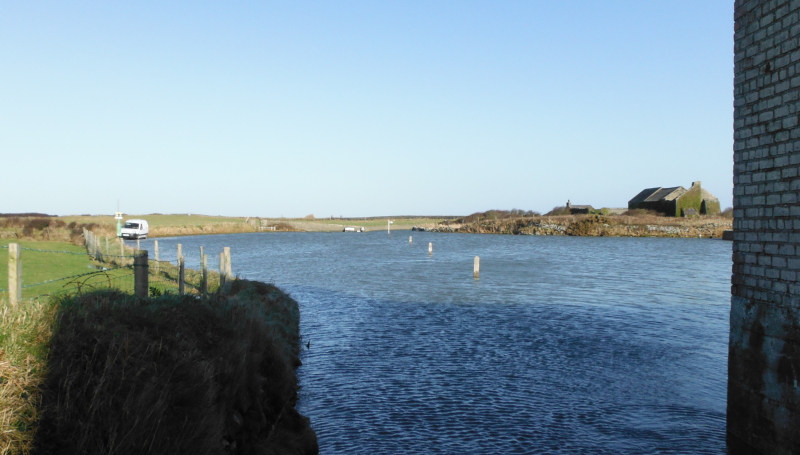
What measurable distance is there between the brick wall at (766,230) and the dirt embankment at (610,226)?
80.0 meters

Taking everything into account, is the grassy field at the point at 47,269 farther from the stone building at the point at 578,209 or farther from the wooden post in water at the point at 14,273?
A: the stone building at the point at 578,209

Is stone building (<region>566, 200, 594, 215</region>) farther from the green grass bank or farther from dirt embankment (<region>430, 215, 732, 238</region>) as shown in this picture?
the green grass bank

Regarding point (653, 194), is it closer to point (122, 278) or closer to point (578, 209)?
point (578, 209)

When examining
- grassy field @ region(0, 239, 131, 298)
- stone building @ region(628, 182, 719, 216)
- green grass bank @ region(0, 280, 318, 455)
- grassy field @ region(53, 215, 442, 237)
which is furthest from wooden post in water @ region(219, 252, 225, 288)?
grassy field @ region(53, 215, 442, 237)

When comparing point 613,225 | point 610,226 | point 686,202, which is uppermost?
point 686,202

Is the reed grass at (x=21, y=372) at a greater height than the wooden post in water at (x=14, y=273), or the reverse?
the wooden post in water at (x=14, y=273)

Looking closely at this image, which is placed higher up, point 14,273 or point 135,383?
point 14,273

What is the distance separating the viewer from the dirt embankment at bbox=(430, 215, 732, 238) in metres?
82.0

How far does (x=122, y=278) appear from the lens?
2181cm

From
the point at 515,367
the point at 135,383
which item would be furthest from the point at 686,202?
the point at 135,383

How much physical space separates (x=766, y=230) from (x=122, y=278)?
20488 mm

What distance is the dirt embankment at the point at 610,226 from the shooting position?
8200 centimetres

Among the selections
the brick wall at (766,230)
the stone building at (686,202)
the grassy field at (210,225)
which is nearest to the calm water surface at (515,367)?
the brick wall at (766,230)

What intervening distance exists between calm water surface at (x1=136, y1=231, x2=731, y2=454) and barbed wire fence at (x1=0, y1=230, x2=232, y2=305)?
12.3ft
